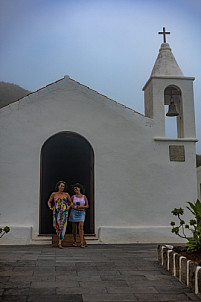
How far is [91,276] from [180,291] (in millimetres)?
1359

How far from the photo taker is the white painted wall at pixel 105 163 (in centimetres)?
993

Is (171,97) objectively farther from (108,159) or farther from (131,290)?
(131,290)

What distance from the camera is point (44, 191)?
1182 cm

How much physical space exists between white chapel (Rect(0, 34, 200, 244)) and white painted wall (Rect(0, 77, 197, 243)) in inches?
1.0

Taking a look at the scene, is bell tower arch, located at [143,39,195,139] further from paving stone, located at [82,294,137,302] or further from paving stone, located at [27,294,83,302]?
paving stone, located at [27,294,83,302]

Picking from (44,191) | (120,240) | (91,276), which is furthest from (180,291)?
(44,191)

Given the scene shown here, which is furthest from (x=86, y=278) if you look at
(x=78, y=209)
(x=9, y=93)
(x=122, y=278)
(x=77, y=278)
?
(x=9, y=93)

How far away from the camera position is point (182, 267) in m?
5.20

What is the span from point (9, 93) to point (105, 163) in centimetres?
3151

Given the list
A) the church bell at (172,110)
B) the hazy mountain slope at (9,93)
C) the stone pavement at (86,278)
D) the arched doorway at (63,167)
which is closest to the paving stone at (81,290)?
the stone pavement at (86,278)

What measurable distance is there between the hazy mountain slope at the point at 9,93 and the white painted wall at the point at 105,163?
28.4 metres

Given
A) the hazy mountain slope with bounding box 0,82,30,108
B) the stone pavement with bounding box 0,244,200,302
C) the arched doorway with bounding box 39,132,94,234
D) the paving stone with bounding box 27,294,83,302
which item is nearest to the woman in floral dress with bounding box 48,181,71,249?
the stone pavement with bounding box 0,244,200,302

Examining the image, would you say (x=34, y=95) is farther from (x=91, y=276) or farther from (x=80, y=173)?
(x=91, y=276)

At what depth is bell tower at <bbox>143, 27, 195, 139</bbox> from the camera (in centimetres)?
1094
